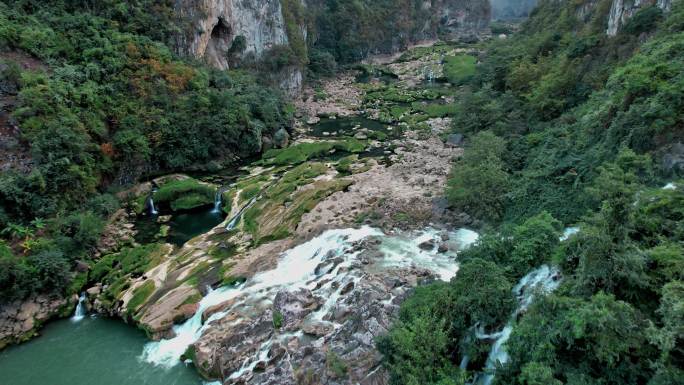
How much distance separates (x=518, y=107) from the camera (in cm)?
2906

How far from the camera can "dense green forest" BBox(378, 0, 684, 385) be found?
853cm

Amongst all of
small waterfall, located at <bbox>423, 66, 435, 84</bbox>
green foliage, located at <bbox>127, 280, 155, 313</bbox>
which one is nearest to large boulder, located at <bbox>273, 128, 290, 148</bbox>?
green foliage, located at <bbox>127, 280, 155, 313</bbox>

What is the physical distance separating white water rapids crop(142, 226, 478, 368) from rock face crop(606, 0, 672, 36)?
56.2 ft

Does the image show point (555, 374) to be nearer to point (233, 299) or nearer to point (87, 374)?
point (233, 299)

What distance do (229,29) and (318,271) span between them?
41.0m

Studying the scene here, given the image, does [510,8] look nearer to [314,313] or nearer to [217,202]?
[217,202]

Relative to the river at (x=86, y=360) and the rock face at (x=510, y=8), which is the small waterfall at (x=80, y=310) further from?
the rock face at (x=510, y=8)

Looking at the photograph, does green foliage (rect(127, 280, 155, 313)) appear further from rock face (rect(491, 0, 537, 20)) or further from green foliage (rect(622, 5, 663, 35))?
rock face (rect(491, 0, 537, 20))

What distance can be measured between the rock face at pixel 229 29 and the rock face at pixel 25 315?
1177 inches

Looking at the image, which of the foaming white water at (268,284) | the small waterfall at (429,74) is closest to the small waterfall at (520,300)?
the foaming white water at (268,284)

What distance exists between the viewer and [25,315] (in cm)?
1822

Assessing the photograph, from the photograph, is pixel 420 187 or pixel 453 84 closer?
pixel 420 187

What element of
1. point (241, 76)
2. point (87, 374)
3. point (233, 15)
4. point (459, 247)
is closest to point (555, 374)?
point (459, 247)

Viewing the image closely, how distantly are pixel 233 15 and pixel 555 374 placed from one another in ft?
169
